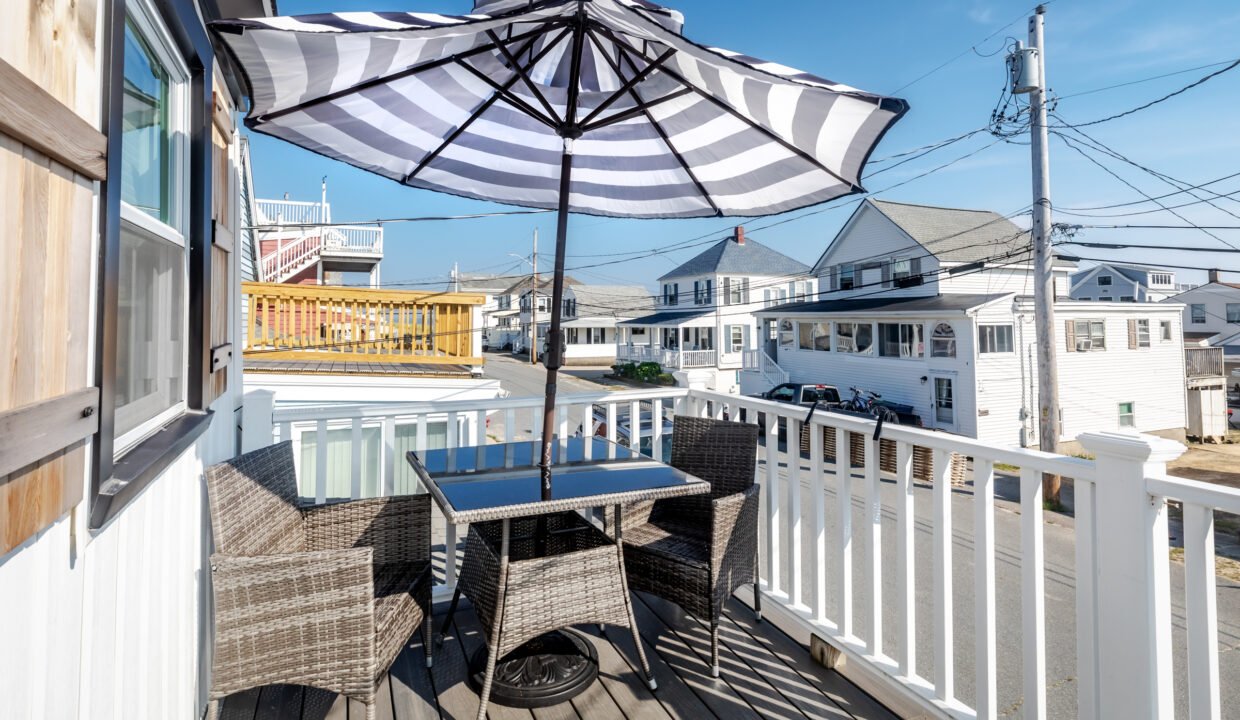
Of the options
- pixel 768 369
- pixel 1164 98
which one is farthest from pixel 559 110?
pixel 768 369

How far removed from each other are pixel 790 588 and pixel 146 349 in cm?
230

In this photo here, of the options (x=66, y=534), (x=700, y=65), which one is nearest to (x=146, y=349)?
(x=66, y=534)

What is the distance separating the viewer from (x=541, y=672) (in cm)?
210

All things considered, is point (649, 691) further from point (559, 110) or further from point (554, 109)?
point (559, 110)

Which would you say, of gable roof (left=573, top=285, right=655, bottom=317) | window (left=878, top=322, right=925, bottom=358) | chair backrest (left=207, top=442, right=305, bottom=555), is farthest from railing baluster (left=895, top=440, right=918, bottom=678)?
gable roof (left=573, top=285, right=655, bottom=317)

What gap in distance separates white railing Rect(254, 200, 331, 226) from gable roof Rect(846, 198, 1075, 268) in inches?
632

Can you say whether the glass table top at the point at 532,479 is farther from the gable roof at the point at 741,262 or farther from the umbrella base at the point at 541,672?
the gable roof at the point at 741,262

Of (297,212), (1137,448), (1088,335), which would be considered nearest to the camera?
(1137,448)

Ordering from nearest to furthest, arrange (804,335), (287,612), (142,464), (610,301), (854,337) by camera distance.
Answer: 1. (142,464)
2. (287,612)
3. (854,337)
4. (804,335)
5. (610,301)

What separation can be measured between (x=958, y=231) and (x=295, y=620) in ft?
71.2

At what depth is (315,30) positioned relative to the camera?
56.8 inches

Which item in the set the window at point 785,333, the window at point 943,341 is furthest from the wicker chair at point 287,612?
the window at point 785,333

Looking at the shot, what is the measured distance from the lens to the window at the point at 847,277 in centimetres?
2077

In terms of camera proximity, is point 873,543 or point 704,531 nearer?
point 873,543
